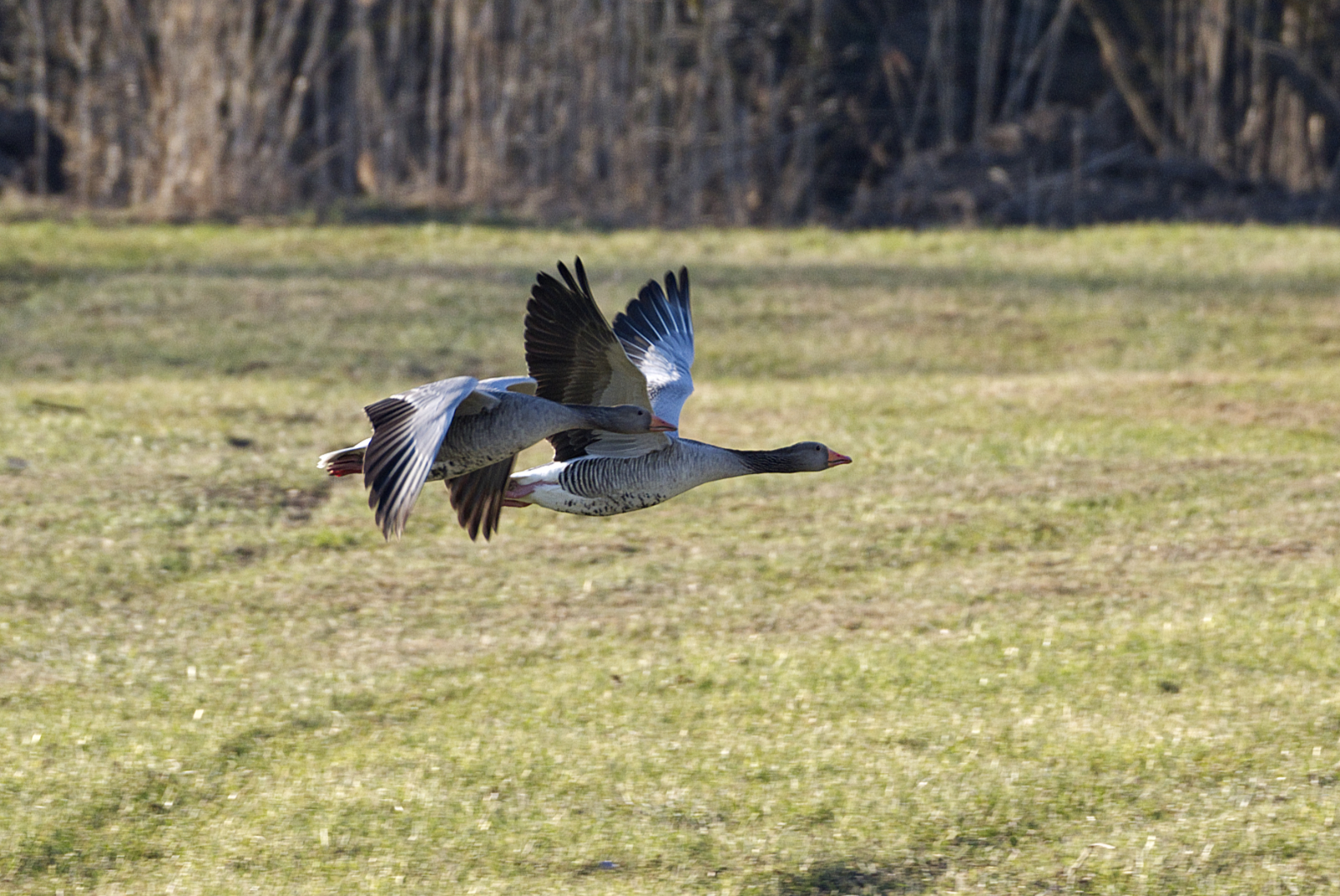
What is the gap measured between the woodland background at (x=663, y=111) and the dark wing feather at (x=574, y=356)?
36.4 feet

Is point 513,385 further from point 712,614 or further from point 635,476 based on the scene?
point 712,614

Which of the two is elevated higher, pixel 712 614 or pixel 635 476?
pixel 635 476

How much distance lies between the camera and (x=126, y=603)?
761cm

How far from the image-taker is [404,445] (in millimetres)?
4359

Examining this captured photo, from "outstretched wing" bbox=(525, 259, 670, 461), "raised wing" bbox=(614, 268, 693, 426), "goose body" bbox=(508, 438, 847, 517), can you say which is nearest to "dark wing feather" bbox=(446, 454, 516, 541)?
"goose body" bbox=(508, 438, 847, 517)

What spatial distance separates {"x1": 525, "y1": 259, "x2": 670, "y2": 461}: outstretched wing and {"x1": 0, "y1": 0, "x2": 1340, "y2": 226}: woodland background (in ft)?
36.5

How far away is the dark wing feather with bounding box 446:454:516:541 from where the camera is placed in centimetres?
512

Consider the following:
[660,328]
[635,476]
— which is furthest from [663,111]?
[635,476]

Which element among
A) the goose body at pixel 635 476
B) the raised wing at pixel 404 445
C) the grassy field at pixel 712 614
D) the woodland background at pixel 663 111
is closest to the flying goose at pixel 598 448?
the goose body at pixel 635 476

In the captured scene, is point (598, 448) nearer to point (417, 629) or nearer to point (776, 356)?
point (417, 629)

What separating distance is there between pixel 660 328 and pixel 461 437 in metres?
1.41

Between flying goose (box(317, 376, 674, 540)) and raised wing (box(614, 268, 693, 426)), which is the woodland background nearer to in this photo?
raised wing (box(614, 268, 693, 426))

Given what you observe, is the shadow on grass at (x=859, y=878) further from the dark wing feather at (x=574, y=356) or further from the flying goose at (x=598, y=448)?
the dark wing feather at (x=574, y=356)

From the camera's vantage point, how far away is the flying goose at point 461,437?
13.9 feet
